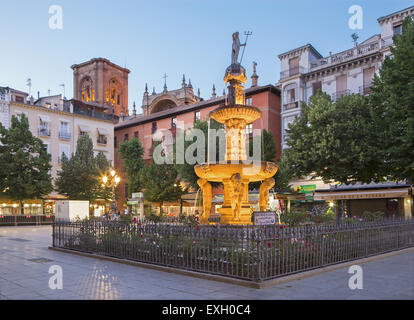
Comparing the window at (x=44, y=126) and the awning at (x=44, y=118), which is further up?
the awning at (x=44, y=118)

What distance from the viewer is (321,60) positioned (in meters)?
33.9

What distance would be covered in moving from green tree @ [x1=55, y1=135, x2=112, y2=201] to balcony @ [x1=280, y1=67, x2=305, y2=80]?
68.5ft

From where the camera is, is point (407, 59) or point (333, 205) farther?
point (333, 205)

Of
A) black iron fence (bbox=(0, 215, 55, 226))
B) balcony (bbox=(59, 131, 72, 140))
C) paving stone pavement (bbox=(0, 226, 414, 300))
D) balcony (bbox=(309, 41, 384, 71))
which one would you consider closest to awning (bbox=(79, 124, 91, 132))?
balcony (bbox=(59, 131, 72, 140))

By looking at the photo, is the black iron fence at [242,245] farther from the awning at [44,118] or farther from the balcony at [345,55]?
the awning at [44,118]

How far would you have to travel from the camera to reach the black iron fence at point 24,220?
31.0 meters

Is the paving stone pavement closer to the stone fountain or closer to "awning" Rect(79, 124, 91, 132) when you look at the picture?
the stone fountain

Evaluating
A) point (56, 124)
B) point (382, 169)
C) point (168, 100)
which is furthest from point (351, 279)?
point (168, 100)

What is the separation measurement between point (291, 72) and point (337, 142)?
59.6 feet

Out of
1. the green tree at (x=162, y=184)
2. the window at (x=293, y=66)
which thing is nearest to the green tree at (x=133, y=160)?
the green tree at (x=162, y=184)

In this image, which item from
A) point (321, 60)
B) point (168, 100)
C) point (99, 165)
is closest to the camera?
point (321, 60)

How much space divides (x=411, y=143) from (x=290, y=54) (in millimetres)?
22210

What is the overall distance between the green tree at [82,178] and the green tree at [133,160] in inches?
126

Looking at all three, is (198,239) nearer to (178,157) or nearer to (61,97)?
(178,157)
